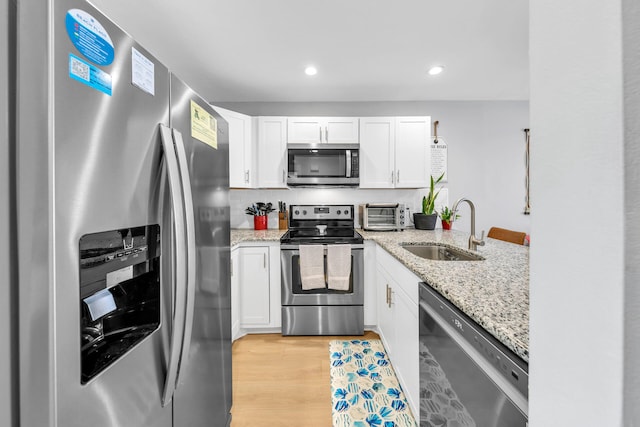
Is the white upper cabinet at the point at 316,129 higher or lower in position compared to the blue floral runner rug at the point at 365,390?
higher

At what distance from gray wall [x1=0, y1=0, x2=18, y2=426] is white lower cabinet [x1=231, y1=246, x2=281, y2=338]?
6.93ft

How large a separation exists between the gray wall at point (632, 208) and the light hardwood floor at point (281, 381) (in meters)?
1.67

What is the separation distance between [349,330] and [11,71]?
8.53 ft

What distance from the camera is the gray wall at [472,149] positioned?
328 centimetres

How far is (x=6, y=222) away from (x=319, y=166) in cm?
250

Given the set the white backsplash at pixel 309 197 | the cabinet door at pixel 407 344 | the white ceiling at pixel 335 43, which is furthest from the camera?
the white backsplash at pixel 309 197

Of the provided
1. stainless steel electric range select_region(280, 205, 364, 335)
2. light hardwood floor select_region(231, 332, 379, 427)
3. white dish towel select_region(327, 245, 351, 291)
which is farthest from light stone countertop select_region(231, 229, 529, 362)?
light hardwood floor select_region(231, 332, 379, 427)

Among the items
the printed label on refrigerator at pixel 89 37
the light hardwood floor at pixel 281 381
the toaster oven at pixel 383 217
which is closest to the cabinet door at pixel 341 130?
the toaster oven at pixel 383 217

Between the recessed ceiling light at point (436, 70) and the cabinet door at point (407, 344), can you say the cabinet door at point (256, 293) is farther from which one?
the recessed ceiling light at point (436, 70)

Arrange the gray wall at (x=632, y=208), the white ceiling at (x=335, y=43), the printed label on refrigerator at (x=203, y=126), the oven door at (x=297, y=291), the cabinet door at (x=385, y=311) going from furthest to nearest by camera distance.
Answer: the oven door at (x=297, y=291) < the cabinet door at (x=385, y=311) < the white ceiling at (x=335, y=43) < the printed label on refrigerator at (x=203, y=126) < the gray wall at (x=632, y=208)

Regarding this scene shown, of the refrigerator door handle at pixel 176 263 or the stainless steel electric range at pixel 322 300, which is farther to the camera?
the stainless steel electric range at pixel 322 300

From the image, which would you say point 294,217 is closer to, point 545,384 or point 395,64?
point 395,64

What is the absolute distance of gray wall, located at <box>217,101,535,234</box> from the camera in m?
3.28

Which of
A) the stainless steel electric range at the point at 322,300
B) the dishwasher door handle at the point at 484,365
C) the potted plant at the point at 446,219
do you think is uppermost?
the potted plant at the point at 446,219
